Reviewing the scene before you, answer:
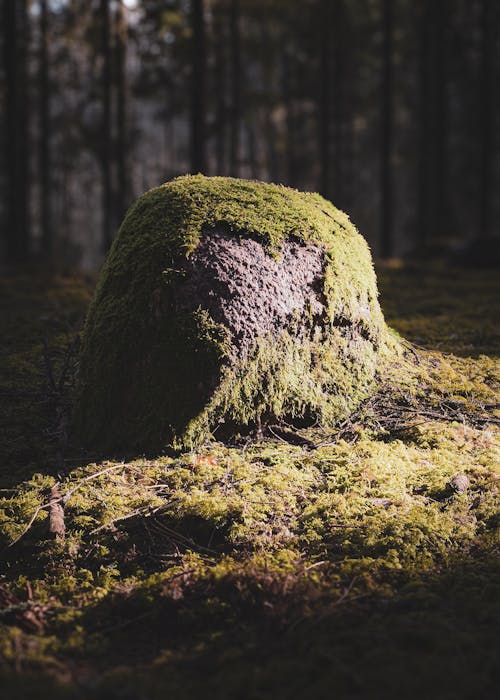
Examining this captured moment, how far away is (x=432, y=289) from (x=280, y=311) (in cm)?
617

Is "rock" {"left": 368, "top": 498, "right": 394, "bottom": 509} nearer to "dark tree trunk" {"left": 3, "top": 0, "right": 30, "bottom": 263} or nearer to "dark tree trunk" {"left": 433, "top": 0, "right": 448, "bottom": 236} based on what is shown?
"dark tree trunk" {"left": 3, "top": 0, "right": 30, "bottom": 263}

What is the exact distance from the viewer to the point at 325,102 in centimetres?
1831

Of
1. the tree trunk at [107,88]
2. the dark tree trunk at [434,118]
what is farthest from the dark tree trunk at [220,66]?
the dark tree trunk at [434,118]

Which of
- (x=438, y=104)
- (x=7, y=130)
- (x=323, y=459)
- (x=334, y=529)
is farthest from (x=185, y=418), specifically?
(x=438, y=104)

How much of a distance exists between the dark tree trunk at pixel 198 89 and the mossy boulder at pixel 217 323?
894 cm

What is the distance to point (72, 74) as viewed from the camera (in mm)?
29406

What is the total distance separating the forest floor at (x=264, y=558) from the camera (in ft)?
6.59

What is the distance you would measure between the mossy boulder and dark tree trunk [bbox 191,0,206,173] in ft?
29.3

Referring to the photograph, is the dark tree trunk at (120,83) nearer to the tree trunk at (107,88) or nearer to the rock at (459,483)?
the tree trunk at (107,88)

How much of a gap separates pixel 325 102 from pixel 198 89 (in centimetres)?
687

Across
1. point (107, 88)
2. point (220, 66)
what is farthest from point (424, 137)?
point (220, 66)

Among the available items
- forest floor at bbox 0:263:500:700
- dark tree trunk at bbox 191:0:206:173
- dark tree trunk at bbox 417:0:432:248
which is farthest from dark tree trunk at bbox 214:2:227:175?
forest floor at bbox 0:263:500:700

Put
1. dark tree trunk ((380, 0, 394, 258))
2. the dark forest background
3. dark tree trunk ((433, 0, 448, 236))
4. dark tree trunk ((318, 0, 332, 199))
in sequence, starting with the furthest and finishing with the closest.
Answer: dark tree trunk ((318, 0, 332, 199)) → dark tree trunk ((433, 0, 448, 236)) → dark tree trunk ((380, 0, 394, 258)) → the dark forest background

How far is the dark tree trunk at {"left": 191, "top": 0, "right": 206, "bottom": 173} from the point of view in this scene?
1270cm
